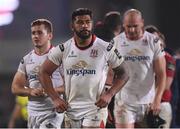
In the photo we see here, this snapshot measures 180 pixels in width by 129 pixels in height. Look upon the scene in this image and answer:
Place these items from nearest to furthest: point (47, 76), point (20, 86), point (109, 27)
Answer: point (47, 76) < point (20, 86) < point (109, 27)

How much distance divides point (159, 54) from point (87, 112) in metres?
1.62

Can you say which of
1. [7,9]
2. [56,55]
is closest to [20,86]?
[56,55]

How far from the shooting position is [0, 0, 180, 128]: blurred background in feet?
59.0

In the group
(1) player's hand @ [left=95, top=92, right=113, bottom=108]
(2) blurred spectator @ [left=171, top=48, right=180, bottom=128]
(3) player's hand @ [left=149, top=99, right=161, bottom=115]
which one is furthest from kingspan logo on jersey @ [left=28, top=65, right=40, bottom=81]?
(2) blurred spectator @ [left=171, top=48, right=180, bottom=128]

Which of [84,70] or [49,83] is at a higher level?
[84,70]

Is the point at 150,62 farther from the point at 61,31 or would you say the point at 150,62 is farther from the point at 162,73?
the point at 61,31

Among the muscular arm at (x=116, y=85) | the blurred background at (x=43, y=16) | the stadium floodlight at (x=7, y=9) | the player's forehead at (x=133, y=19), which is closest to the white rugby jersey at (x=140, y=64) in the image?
the player's forehead at (x=133, y=19)

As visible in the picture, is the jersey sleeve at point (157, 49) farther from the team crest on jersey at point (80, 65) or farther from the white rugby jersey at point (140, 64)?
the team crest on jersey at point (80, 65)

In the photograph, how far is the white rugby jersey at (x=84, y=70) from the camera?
7812 millimetres

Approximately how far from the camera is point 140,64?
913 centimetres

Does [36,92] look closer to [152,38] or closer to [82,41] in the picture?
[82,41]

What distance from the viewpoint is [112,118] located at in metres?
9.41

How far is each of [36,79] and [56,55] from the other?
70 centimetres

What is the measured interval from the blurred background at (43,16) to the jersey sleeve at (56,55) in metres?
9.50
